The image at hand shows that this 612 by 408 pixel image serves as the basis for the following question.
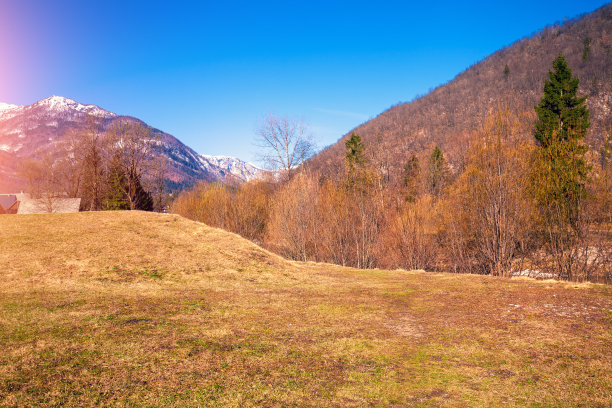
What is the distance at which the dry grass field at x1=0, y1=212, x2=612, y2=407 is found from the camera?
536 centimetres

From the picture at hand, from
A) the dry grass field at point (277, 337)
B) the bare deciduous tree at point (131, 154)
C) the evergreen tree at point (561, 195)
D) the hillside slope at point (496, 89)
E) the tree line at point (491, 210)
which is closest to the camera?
the dry grass field at point (277, 337)

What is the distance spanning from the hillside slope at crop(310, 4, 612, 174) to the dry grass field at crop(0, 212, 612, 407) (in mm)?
80124

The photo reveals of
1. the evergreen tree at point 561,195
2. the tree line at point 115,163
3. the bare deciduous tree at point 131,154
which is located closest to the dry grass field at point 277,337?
the evergreen tree at point 561,195

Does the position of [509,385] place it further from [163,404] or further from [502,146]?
[502,146]

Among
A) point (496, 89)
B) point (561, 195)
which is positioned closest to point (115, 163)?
point (561, 195)

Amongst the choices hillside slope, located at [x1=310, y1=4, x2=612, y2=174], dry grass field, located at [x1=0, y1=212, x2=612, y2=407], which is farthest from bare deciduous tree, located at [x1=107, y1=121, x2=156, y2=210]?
hillside slope, located at [x1=310, y1=4, x2=612, y2=174]

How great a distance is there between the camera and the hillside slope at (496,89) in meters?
108

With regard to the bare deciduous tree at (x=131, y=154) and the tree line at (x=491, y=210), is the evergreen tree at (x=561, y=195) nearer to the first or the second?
the tree line at (x=491, y=210)

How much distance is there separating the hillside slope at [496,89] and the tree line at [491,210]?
6252 cm

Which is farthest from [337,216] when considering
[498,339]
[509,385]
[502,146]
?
[509,385]

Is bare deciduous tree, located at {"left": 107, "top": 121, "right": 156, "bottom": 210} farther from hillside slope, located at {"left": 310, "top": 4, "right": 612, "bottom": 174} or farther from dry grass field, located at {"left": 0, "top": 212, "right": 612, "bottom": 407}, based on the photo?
hillside slope, located at {"left": 310, "top": 4, "right": 612, "bottom": 174}

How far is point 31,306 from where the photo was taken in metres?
9.59

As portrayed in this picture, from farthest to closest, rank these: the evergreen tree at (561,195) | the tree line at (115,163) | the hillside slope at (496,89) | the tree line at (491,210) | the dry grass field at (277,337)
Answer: the hillside slope at (496,89)
the tree line at (115,163)
the tree line at (491,210)
the evergreen tree at (561,195)
the dry grass field at (277,337)

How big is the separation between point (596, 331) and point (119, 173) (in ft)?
149
